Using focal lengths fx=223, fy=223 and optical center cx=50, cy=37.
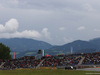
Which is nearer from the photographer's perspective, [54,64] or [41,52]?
[54,64]

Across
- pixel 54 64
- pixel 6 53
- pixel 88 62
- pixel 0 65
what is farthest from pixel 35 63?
pixel 6 53

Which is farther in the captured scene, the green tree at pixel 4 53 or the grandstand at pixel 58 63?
the green tree at pixel 4 53

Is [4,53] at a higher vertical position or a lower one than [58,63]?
higher

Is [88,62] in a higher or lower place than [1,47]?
lower

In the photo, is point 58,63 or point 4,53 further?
point 4,53

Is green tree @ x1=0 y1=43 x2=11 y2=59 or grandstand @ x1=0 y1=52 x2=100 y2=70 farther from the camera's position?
green tree @ x1=0 y1=43 x2=11 y2=59

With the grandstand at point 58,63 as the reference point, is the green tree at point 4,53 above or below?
above

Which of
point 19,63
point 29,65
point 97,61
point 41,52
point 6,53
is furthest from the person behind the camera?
point 6,53

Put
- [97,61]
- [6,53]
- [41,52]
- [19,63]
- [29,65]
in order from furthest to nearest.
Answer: [6,53], [41,52], [19,63], [29,65], [97,61]

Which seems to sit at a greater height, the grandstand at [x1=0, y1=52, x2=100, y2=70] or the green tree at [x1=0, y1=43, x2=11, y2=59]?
the green tree at [x1=0, y1=43, x2=11, y2=59]

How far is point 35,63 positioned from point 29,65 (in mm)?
3460

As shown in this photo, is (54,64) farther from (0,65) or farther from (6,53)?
(6,53)

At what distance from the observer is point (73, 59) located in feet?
302

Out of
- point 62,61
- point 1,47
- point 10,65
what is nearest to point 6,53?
point 1,47
